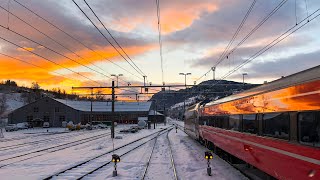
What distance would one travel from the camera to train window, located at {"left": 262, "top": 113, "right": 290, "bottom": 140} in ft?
29.8

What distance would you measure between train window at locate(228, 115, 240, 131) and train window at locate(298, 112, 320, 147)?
6.57 meters

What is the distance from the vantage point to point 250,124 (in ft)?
41.6

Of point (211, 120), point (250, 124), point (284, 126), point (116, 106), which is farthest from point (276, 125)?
point (116, 106)

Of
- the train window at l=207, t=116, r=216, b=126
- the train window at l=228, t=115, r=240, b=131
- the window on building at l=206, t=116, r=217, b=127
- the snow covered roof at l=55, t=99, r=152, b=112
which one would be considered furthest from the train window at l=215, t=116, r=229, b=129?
the snow covered roof at l=55, t=99, r=152, b=112

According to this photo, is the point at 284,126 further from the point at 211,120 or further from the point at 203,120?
the point at 203,120

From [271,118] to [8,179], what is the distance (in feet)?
35.4

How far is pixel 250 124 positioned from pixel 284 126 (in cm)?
350

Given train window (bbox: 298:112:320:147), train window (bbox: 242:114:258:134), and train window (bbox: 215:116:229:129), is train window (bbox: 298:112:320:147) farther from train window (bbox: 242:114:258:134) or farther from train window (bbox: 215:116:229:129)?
train window (bbox: 215:116:229:129)

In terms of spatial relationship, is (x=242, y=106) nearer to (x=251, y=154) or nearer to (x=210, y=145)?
(x=251, y=154)

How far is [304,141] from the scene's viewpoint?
316 inches

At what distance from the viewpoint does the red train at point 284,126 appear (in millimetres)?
7715

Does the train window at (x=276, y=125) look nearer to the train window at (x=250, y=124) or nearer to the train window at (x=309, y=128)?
the train window at (x=309, y=128)

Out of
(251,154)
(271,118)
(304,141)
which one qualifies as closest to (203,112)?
(251,154)

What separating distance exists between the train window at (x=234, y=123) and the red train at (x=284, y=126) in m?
0.04
